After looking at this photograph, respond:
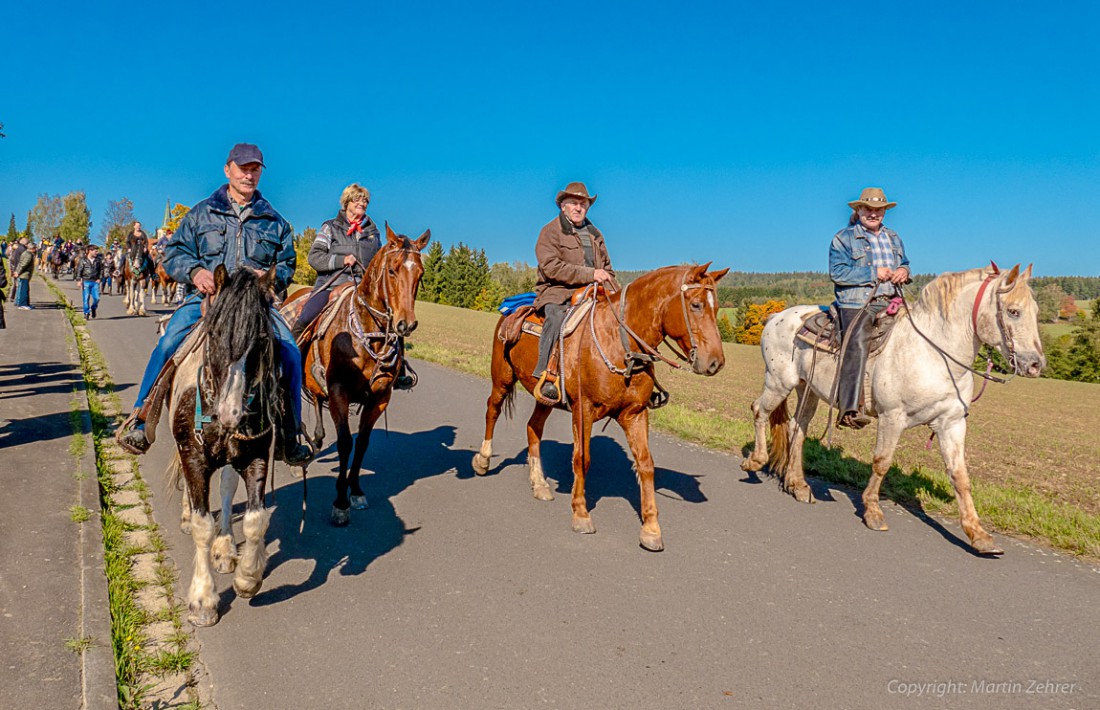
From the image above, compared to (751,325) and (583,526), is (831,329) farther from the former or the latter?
(751,325)

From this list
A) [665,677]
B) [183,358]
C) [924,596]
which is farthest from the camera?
[924,596]

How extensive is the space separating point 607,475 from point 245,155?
198 inches

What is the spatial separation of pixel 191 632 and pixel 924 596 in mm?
4878

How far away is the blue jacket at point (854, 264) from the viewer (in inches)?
284

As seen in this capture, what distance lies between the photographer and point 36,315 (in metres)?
22.2

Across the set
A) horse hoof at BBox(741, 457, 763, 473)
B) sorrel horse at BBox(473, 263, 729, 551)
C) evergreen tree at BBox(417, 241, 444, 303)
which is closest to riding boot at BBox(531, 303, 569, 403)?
sorrel horse at BBox(473, 263, 729, 551)

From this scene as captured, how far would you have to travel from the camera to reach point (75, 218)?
94188 mm

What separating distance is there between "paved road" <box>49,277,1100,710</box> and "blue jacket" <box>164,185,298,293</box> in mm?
2167

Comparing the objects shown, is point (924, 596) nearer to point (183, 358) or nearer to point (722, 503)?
point (722, 503)

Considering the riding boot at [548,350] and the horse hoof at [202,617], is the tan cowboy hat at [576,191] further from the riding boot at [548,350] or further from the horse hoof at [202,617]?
the horse hoof at [202,617]

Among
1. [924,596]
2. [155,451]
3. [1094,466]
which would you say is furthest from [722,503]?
[1094,466]

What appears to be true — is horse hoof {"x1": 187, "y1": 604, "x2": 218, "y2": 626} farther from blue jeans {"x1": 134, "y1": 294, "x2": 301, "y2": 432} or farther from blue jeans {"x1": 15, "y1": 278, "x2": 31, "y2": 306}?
blue jeans {"x1": 15, "y1": 278, "x2": 31, "y2": 306}

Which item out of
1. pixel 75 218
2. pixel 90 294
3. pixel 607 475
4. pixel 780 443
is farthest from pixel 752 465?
pixel 75 218

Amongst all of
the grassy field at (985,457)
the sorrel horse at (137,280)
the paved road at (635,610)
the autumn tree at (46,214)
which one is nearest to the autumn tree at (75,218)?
the autumn tree at (46,214)
